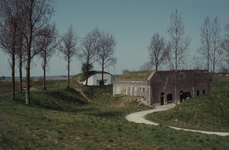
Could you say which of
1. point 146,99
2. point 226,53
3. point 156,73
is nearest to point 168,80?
point 156,73

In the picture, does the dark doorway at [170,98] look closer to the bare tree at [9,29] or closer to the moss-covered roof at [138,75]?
the moss-covered roof at [138,75]

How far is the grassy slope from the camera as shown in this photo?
660 inches

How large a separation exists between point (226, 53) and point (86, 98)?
2560cm

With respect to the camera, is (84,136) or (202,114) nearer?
(84,136)

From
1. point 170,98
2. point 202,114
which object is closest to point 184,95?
point 170,98

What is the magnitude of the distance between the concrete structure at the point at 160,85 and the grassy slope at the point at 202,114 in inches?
360

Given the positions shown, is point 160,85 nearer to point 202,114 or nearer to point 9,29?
point 202,114

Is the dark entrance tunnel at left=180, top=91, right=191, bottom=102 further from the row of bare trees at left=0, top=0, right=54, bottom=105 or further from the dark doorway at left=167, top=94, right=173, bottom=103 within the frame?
the row of bare trees at left=0, top=0, right=54, bottom=105

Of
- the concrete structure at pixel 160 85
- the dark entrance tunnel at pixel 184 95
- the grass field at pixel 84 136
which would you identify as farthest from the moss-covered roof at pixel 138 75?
the grass field at pixel 84 136

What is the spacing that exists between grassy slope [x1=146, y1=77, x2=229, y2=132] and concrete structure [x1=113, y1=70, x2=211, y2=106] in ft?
30.0

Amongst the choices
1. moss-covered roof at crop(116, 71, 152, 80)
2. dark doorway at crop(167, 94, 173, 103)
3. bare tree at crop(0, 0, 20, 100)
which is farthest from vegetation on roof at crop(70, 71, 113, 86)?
bare tree at crop(0, 0, 20, 100)

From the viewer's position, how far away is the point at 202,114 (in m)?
18.2

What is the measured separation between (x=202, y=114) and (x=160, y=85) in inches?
A: 498

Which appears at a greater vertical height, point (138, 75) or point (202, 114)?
point (138, 75)
